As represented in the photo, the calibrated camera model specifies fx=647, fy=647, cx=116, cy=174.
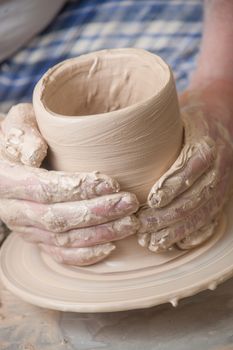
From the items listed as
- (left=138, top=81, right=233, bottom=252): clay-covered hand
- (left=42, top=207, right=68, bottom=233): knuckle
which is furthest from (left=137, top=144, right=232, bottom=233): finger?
(left=42, top=207, right=68, bottom=233): knuckle

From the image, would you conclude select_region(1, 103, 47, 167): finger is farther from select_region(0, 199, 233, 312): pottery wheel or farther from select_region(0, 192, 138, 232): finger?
select_region(0, 199, 233, 312): pottery wheel

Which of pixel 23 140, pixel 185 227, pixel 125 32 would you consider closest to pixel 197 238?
Result: pixel 185 227

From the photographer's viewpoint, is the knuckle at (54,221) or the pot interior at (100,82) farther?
the pot interior at (100,82)

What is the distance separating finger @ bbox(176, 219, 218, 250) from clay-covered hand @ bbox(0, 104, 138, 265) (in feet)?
0.41

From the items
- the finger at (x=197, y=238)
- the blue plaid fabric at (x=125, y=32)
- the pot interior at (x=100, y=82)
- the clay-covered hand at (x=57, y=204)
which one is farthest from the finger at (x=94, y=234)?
the blue plaid fabric at (x=125, y=32)

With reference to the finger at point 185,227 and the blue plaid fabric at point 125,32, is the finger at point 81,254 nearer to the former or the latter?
the finger at point 185,227

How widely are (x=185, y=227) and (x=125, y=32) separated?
0.90 m

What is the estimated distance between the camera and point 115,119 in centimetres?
119

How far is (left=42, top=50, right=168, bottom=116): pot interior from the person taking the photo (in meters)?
1.38

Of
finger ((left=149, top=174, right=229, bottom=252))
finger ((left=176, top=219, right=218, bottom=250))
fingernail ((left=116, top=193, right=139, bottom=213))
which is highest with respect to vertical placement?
fingernail ((left=116, top=193, right=139, bottom=213))

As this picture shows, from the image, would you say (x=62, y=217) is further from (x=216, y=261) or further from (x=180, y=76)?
(x=180, y=76)

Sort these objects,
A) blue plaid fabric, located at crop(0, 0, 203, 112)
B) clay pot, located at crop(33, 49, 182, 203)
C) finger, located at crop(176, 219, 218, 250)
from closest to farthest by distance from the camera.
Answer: clay pot, located at crop(33, 49, 182, 203), finger, located at crop(176, 219, 218, 250), blue plaid fabric, located at crop(0, 0, 203, 112)

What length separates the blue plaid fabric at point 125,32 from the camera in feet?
6.53

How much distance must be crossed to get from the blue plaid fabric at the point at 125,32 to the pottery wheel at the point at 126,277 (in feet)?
2.35
